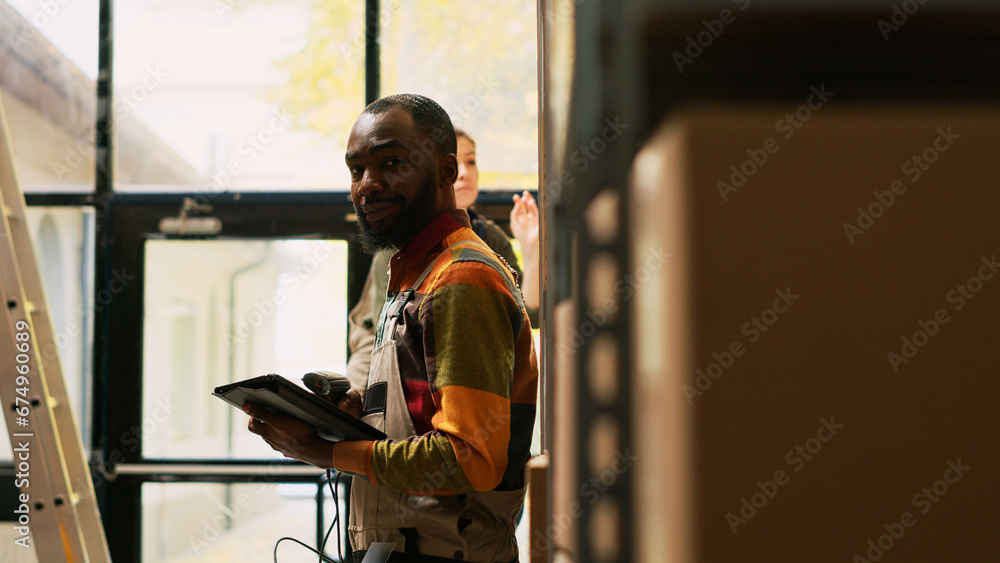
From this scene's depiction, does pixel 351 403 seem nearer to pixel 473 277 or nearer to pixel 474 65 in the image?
pixel 473 277

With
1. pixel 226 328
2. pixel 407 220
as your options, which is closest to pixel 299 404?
pixel 407 220

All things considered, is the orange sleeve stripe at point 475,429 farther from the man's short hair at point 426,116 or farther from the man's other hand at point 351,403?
the man's short hair at point 426,116

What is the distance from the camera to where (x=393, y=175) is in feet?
3.63

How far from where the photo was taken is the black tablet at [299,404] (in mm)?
916

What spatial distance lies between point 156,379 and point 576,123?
9.38 ft

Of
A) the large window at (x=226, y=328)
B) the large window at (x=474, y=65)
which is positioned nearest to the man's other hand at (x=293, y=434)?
the large window at (x=226, y=328)

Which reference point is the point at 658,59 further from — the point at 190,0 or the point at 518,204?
the point at 190,0

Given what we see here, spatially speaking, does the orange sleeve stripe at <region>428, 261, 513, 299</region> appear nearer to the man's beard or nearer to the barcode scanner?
the man's beard

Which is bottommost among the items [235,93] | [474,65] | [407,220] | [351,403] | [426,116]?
[351,403]

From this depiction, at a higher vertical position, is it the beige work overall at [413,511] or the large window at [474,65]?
the large window at [474,65]

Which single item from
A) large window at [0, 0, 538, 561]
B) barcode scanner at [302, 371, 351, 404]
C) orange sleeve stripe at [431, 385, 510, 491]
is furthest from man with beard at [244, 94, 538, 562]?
large window at [0, 0, 538, 561]

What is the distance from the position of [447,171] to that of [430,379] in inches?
14.9

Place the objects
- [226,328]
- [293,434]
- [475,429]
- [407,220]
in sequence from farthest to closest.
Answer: [226,328]
[407,220]
[293,434]
[475,429]

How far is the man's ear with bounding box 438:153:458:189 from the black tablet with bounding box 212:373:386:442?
16.0 inches
